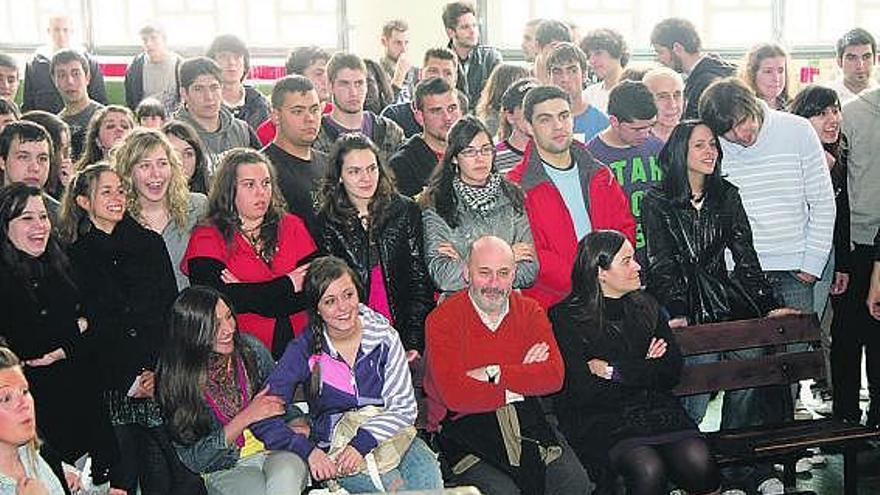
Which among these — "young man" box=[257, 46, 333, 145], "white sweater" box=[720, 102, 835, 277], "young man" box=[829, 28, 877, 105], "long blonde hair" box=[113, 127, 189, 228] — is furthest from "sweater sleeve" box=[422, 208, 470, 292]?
"young man" box=[829, 28, 877, 105]

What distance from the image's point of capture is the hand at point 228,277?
5.02 meters

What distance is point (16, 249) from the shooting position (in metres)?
4.84

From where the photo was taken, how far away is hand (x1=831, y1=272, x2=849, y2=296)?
625 centimetres

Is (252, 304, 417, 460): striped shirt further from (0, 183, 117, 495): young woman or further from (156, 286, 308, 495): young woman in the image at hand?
(0, 183, 117, 495): young woman

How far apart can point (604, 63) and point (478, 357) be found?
3132 millimetres

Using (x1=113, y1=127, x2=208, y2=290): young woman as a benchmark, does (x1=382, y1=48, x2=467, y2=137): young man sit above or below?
above

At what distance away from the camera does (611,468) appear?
4906mm

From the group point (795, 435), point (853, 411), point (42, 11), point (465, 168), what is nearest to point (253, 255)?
point (465, 168)

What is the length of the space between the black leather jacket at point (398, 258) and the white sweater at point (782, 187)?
1.44 meters

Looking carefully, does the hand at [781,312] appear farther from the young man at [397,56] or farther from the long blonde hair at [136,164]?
the young man at [397,56]

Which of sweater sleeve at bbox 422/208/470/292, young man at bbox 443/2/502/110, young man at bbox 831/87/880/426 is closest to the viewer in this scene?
sweater sleeve at bbox 422/208/470/292

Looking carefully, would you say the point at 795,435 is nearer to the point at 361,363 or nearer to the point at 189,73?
the point at 361,363

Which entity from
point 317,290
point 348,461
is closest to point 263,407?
point 348,461

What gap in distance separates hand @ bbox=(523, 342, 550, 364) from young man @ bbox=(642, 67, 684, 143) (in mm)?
1762
